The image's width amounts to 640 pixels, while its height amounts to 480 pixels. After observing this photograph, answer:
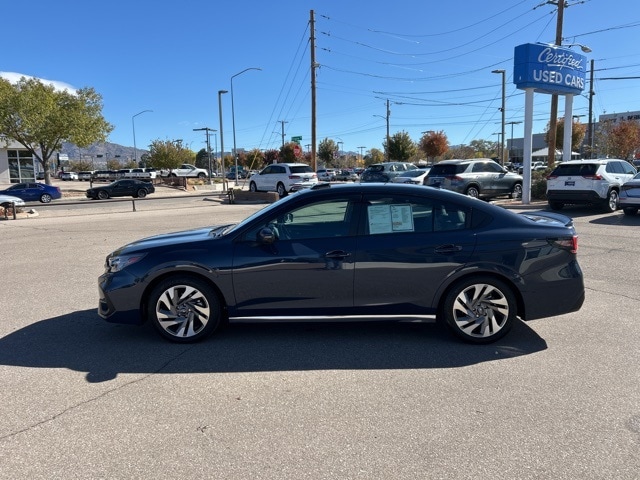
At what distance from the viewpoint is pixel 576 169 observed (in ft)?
50.0

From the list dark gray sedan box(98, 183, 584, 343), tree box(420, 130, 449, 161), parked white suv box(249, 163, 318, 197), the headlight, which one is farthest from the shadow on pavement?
tree box(420, 130, 449, 161)

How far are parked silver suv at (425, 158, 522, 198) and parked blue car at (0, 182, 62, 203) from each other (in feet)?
82.7

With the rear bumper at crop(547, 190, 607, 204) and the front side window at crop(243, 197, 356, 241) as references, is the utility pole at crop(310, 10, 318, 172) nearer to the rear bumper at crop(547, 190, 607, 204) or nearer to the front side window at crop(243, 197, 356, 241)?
the rear bumper at crop(547, 190, 607, 204)

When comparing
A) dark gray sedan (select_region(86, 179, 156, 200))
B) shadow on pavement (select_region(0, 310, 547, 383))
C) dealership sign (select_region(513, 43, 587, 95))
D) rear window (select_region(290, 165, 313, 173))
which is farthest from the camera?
dark gray sedan (select_region(86, 179, 156, 200))

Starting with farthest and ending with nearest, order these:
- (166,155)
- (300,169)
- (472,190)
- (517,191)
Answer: (166,155)
(300,169)
(517,191)
(472,190)

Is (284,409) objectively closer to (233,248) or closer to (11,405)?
(233,248)

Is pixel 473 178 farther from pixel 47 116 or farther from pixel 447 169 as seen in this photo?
pixel 47 116

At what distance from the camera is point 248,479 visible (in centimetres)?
273

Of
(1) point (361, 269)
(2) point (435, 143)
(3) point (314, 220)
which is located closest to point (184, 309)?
(3) point (314, 220)

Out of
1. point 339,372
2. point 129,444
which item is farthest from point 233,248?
point 129,444

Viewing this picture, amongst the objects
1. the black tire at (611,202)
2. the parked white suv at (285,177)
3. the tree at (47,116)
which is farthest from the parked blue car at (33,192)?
the black tire at (611,202)

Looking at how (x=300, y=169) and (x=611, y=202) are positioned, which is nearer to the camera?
(x=611, y=202)

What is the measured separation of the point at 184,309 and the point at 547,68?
1877 centimetres

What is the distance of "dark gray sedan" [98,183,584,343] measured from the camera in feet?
14.9
